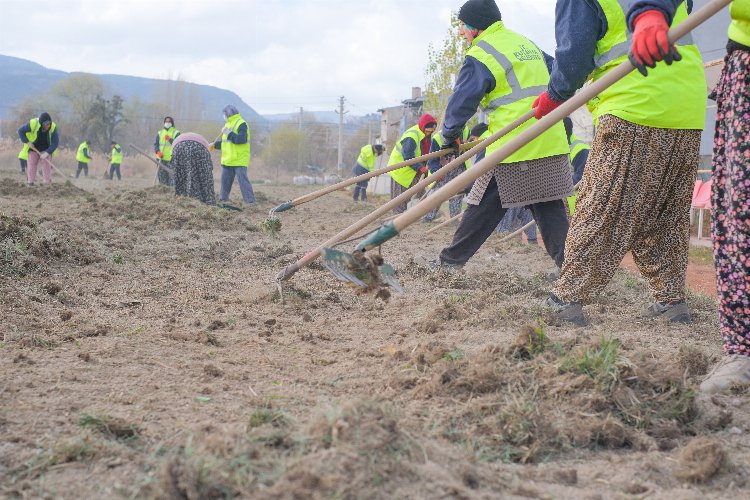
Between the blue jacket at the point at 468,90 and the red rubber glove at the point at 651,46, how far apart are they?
6.98 feet

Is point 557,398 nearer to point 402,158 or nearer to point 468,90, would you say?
point 468,90

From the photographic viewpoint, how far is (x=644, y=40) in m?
2.83

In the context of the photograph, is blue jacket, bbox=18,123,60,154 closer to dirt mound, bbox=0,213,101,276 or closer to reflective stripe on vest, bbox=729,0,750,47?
dirt mound, bbox=0,213,101,276

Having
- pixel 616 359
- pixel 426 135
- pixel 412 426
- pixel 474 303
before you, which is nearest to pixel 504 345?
pixel 616 359

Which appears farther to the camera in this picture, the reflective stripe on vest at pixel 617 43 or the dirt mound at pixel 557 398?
the reflective stripe on vest at pixel 617 43

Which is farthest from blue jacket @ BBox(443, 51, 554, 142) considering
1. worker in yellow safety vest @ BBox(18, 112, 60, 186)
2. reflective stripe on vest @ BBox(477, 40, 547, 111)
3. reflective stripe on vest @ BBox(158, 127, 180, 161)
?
reflective stripe on vest @ BBox(158, 127, 180, 161)

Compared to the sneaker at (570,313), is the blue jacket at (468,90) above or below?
above

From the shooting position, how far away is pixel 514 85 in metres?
5.07

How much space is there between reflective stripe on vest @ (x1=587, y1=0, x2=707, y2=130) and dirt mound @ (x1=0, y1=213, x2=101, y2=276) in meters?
3.94

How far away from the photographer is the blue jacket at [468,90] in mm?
5000

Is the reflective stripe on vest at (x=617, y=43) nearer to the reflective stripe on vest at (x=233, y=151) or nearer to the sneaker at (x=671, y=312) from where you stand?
the sneaker at (x=671, y=312)

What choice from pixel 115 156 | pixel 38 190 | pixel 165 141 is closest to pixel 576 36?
pixel 38 190

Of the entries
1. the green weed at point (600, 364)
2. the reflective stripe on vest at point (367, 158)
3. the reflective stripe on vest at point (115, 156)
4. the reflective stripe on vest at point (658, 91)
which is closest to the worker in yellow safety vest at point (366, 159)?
the reflective stripe on vest at point (367, 158)

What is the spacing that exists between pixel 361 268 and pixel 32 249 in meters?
3.45
